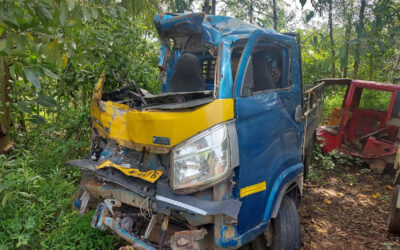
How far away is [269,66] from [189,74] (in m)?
0.90

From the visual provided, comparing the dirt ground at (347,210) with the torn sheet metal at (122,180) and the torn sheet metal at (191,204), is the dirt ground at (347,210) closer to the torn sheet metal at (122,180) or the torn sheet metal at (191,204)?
the torn sheet metal at (191,204)

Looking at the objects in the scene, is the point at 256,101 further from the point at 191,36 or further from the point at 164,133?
the point at 191,36

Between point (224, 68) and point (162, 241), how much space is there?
1391mm

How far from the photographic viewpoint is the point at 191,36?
3.78 m

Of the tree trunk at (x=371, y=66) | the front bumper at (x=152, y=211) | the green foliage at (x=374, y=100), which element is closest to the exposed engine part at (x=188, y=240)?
the front bumper at (x=152, y=211)

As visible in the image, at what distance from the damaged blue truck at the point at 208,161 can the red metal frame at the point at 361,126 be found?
3600 mm

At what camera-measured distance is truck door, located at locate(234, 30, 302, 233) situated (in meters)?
2.35

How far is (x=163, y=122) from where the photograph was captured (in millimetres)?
2312

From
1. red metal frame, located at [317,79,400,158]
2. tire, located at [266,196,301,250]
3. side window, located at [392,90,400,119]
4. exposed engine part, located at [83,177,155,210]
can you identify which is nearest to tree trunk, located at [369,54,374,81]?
red metal frame, located at [317,79,400,158]

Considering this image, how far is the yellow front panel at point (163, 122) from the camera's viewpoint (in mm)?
2223

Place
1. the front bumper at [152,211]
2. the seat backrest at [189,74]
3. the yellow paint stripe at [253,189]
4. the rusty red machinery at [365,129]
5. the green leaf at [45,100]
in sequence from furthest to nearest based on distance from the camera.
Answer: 1. the rusty red machinery at [365,129]
2. the seat backrest at [189,74]
3. the green leaf at [45,100]
4. the yellow paint stripe at [253,189]
5. the front bumper at [152,211]

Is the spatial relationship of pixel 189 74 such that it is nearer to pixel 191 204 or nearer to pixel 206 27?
pixel 206 27

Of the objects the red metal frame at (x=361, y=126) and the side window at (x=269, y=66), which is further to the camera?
the red metal frame at (x=361, y=126)

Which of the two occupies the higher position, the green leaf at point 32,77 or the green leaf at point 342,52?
the green leaf at point 342,52
